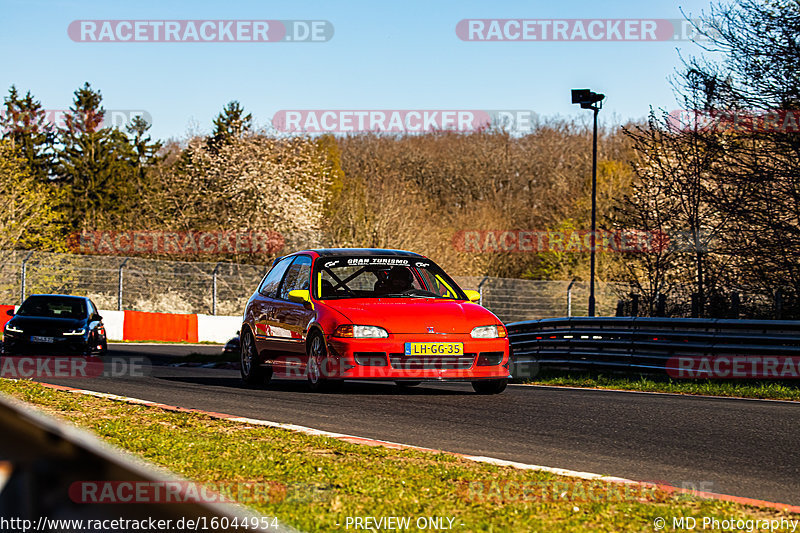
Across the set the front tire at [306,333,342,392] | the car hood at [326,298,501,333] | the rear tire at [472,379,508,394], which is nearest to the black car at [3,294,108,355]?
the front tire at [306,333,342,392]

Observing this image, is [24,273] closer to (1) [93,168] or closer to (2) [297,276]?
(2) [297,276]

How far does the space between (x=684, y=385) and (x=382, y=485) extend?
28.4 ft

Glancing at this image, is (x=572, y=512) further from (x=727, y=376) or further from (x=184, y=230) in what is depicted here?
(x=184, y=230)

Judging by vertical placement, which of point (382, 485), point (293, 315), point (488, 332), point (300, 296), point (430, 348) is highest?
point (300, 296)

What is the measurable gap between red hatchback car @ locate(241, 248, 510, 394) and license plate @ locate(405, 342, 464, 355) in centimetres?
1

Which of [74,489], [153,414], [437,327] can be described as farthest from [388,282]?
[74,489]

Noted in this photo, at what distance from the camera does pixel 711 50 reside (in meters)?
20.5

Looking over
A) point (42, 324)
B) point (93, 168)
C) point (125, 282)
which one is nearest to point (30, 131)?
point (93, 168)

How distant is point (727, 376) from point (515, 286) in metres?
23.3

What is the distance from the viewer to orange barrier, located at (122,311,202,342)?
109 feet

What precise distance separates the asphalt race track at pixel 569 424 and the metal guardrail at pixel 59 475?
15.9 feet

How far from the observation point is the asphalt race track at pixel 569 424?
652 cm

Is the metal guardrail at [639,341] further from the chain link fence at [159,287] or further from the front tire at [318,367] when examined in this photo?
the chain link fence at [159,287]

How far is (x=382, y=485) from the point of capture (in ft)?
17.4
